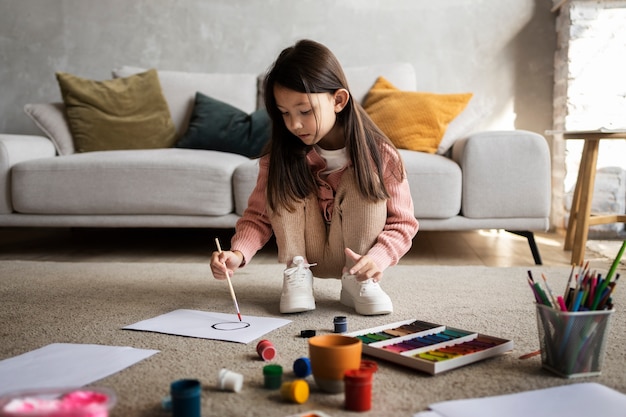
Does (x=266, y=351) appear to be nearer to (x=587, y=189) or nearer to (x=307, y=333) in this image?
(x=307, y=333)

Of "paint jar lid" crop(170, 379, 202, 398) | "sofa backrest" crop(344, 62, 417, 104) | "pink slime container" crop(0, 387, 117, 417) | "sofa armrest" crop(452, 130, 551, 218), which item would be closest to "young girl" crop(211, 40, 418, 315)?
"paint jar lid" crop(170, 379, 202, 398)

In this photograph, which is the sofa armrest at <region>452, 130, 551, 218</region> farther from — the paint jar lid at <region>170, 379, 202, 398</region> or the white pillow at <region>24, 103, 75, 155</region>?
the white pillow at <region>24, 103, 75, 155</region>

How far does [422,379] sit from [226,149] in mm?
2093

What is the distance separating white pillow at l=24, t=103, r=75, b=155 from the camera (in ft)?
9.84

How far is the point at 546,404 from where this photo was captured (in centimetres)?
97

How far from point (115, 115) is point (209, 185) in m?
0.85

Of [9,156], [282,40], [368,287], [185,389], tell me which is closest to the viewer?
[185,389]

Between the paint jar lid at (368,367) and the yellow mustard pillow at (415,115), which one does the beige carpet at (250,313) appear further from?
the yellow mustard pillow at (415,115)

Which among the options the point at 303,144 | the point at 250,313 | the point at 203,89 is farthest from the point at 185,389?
the point at 203,89

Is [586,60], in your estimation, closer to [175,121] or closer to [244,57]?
[244,57]

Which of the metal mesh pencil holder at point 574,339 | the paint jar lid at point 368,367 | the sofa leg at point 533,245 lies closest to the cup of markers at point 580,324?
the metal mesh pencil holder at point 574,339

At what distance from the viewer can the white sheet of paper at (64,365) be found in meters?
1.09

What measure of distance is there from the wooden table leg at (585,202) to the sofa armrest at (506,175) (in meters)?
0.13

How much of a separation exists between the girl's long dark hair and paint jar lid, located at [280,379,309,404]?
720 millimetres
